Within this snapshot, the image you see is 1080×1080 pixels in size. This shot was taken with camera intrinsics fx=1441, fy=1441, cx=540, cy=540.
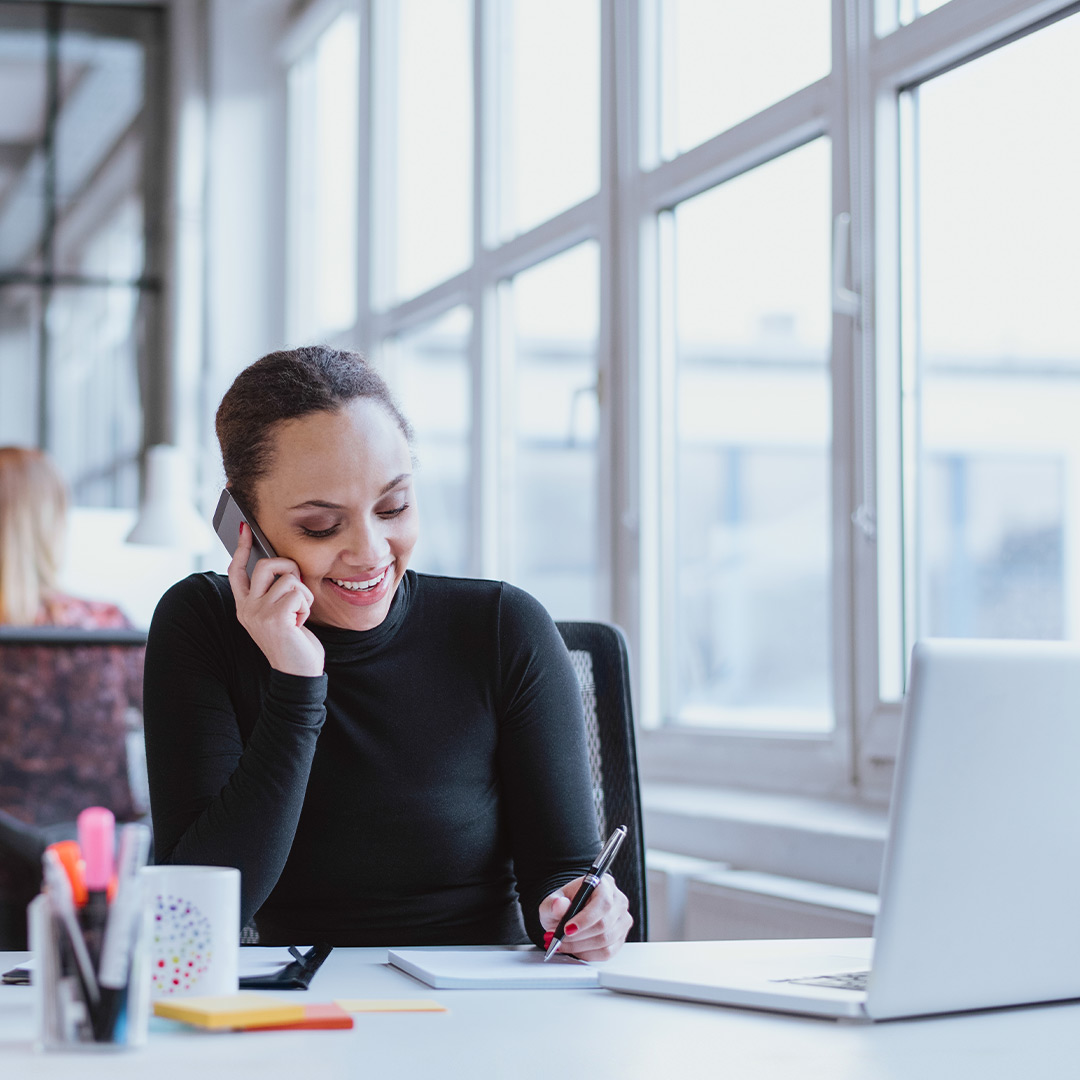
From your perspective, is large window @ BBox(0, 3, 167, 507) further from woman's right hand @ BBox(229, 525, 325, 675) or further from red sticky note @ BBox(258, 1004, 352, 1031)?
red sticky note @ BBox(258, 1004, 352, 1031)

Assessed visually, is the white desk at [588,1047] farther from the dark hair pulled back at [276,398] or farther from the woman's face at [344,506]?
the dark hair pulled back at [276,398]

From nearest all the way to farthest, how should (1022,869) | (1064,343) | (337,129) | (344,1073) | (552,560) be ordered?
(344,1073), (1022,869), (1064,343), (552,560), (337,129)

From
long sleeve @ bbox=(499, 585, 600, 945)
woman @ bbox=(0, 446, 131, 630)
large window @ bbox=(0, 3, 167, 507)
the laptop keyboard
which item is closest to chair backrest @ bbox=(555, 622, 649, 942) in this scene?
long sleeve @ bbox=(499, 585, 600, 945)

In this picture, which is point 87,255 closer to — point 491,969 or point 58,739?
point 58,739

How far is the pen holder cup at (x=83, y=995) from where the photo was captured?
0.88m

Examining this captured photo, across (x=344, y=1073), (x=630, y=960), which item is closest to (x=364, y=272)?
(x=630, y=960)

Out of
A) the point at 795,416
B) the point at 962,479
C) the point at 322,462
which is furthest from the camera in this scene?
the point at 795,416

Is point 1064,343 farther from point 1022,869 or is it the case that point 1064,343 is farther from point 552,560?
point 552,560

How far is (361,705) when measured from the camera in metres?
1.55

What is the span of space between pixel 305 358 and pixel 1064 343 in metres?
1.20

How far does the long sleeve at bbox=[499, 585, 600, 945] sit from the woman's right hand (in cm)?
23

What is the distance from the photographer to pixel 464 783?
1551 millimetres

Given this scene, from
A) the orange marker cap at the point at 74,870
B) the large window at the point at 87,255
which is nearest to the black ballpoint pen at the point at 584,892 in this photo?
the orange marker cap at the point at 74,870

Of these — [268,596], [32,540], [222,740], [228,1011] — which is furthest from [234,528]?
[32,540]
